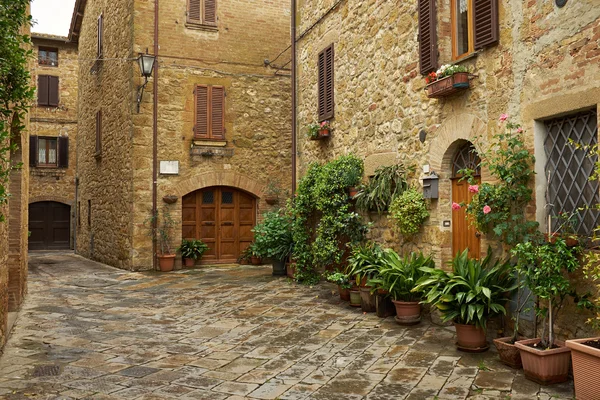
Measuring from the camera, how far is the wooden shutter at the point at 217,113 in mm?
12031

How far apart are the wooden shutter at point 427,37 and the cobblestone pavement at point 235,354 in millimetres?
3039

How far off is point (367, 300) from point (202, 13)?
8.41m

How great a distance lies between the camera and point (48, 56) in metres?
19.7

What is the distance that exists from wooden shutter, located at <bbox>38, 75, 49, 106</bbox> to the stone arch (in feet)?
35.7

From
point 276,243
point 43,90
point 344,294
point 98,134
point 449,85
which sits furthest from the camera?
point 43,90

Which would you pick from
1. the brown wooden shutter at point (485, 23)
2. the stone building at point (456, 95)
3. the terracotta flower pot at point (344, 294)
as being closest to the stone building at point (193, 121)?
the stone building at point (456, 95)

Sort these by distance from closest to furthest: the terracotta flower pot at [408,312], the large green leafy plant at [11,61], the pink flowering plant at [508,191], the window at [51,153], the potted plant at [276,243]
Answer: the large green leafy plant at [11,61] → the pink flowering plant at [508,191] → the terracotta flower pot at [408,312] → the potted plant at [276,243] → the window at [51,153]

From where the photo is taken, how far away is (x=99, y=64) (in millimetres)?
14258

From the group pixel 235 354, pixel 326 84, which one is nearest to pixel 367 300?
pixel 235 354

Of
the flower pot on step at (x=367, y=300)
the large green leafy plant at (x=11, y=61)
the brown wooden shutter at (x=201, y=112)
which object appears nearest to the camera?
the large green leafy plant at (x=11, y=61)

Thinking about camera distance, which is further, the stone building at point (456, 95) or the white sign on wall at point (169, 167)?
the white sign on wall at point (169, 167)

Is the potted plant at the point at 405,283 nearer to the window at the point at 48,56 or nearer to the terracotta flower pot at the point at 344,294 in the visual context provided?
the terracotta flower pot at the point at 344,294

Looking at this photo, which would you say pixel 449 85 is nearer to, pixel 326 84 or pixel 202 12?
pixel 326 84

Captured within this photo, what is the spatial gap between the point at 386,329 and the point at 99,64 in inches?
467
